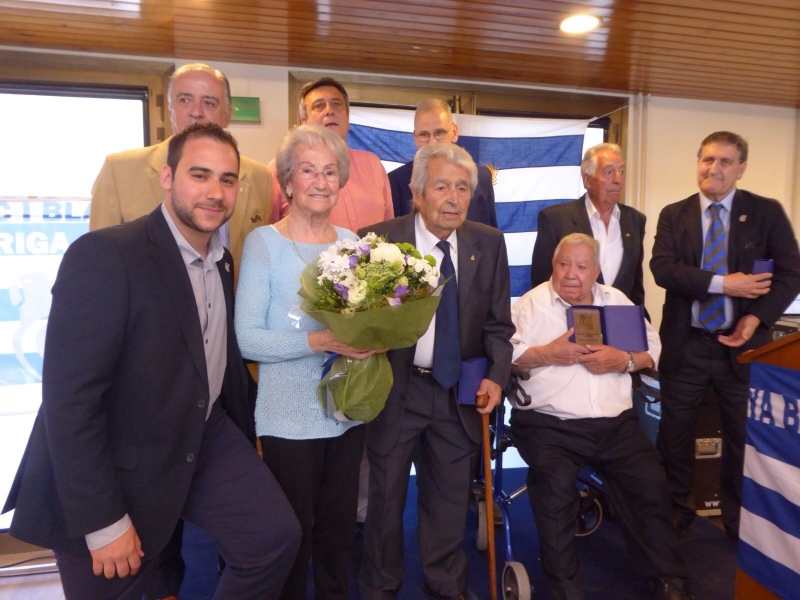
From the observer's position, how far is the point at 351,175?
2.72 metres

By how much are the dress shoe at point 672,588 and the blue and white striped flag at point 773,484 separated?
347mm

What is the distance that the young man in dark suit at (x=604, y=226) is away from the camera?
322 centimetres

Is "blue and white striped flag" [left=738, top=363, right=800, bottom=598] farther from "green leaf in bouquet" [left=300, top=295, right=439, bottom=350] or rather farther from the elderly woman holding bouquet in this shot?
the elderly woman holding bouquet

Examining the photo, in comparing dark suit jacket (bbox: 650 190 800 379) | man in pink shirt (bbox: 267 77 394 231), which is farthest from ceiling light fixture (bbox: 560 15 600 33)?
man in pink shirt (bbox: 267 77 394 231)

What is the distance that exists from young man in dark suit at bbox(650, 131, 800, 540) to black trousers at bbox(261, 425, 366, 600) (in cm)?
195

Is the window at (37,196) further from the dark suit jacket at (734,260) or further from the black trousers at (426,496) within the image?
the dark suit jacket at (734,260)

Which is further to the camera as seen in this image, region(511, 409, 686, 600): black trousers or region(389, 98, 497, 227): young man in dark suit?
region(389, 98, 497, 227): young man in dark suit

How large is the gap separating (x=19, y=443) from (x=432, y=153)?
2.85 meters

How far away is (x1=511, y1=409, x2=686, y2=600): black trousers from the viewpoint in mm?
2352

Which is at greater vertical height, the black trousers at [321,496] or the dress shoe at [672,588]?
the black trousers at [321,496]

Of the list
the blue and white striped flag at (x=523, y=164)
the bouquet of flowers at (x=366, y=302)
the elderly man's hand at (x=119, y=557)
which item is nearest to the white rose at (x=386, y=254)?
the bouquet of flowers at (x=366, y=302)

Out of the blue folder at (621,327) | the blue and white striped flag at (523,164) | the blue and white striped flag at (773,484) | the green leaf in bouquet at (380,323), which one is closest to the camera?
the green leaf in bouquet at (380,323)

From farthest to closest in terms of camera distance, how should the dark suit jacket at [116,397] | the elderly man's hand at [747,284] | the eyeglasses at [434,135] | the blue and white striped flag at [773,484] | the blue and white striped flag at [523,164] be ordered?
the blue and white striped flag at [523,164]
the eyeglasses at [434,135]
the elderly man's hand at [747,284]
the blue and white striped flag at [773,484]
the dark suit jacket at [116,397]

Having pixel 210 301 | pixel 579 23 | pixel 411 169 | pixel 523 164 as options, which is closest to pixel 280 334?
pixel 210 301
